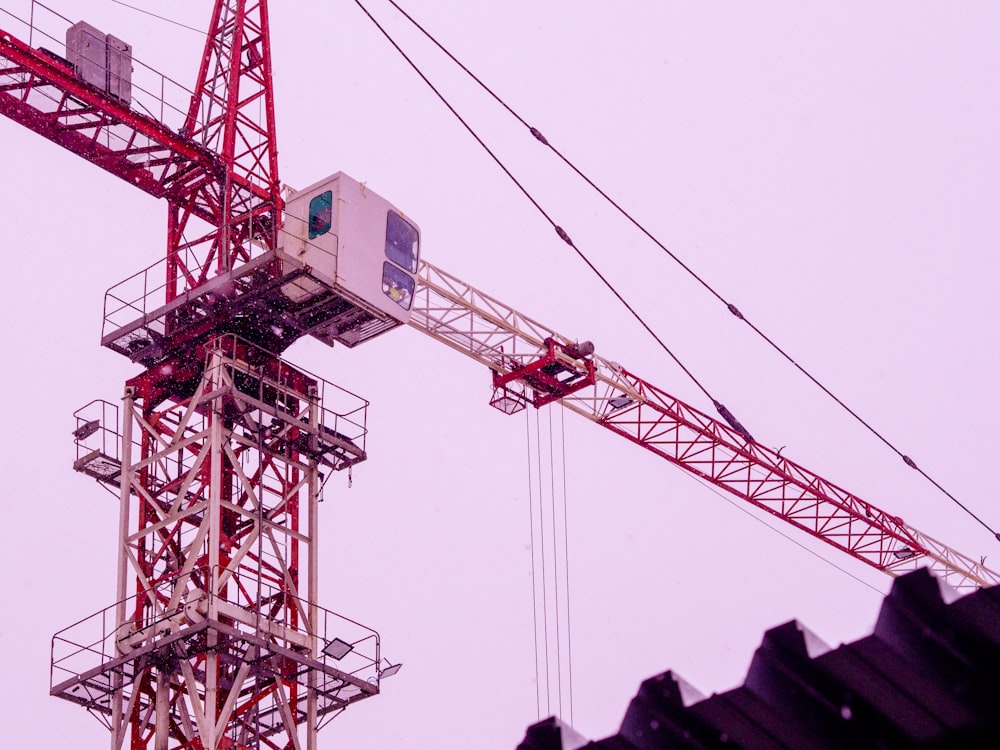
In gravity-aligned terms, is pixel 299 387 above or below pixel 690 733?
above

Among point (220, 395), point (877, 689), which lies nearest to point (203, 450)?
point (220, 395)

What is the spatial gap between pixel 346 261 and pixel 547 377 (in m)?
18.6

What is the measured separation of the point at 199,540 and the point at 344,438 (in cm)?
509

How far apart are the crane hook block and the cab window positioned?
50.0 feet

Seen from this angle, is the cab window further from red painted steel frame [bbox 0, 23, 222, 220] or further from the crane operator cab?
red painted steel frame [bbox 0, 23, 222, 220]

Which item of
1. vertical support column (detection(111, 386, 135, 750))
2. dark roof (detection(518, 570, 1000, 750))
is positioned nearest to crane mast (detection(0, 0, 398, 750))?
vertical support column (detection(111, 386, 135, 750))

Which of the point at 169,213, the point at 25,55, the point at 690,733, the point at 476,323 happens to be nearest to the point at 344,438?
the point at 169,213

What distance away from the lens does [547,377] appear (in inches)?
2173

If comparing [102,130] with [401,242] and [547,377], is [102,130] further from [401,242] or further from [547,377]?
[547,377]

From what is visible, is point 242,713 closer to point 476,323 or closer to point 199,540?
point 199,540

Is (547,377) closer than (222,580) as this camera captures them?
No

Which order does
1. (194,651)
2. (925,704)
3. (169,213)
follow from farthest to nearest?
(169,213), (194,651), (925,704)

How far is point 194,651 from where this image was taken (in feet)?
112

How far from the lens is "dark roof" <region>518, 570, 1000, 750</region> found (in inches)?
416
